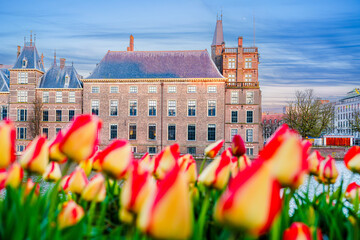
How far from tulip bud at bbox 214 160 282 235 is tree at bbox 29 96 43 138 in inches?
1360

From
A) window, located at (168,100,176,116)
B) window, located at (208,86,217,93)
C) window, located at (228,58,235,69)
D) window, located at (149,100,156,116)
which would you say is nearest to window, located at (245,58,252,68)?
window, located at (228,58,235,69)

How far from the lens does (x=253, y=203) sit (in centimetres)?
75

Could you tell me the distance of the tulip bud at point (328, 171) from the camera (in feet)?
6.33

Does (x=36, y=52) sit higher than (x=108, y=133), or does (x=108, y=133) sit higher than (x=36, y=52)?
(x=36, y=52)

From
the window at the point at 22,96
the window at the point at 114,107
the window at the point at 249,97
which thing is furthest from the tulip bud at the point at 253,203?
the window at the point at 22,96

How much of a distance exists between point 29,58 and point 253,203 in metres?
36.8

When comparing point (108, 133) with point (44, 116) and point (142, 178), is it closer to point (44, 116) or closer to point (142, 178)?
point (44, 116)

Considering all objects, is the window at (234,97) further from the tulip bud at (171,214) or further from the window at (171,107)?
the tulip bud at (171,214)

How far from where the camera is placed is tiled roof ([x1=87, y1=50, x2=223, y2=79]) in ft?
105

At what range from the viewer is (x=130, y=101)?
32062mm

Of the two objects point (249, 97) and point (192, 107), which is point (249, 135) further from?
point (192, 107)

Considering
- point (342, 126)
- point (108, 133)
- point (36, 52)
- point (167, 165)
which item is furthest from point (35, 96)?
point (342, 126)

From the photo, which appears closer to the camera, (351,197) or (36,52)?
(351,197)

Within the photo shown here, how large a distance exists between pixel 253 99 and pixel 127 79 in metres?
12.3
